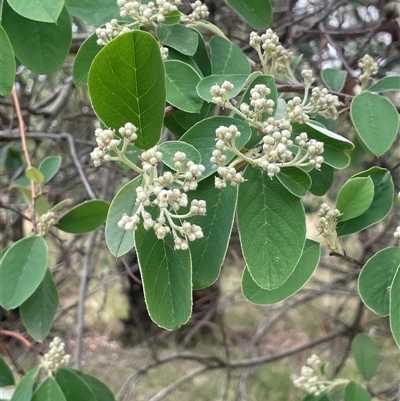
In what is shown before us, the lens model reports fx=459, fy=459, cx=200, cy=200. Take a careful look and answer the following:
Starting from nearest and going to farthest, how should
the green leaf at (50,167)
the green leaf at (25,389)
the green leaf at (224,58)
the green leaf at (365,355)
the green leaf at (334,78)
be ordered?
the green leaf at (224,58) < the green leaf at (25,389) < the green leaf at (334,78) < the green leaf at (50,167) < the green leaf at (365,355)

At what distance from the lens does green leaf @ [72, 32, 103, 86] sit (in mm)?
845

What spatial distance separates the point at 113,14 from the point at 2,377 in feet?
3.12

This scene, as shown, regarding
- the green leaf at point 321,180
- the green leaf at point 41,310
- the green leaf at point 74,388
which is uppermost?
the green leaf at point 321,180

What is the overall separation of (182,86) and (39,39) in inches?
13.7

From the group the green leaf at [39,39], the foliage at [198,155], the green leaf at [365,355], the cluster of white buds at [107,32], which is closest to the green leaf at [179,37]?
the foliage at [198,155]

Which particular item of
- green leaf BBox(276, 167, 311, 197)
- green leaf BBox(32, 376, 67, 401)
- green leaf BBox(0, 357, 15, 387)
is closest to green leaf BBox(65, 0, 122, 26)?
green leaf BBox(276, 167, 311, 197)

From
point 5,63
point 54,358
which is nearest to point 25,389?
point 54,358

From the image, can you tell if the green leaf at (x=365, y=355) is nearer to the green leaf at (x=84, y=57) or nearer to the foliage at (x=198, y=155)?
the foliage at (x=198, y=155)

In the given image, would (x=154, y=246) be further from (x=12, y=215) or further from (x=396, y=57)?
(x=12, y=215)

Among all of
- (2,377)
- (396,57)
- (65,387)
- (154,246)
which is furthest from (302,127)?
(396,57)

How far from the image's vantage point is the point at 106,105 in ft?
2.10

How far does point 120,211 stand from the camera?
68 cm

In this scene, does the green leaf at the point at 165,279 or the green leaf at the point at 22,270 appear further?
the green leaf at the point at 22,270

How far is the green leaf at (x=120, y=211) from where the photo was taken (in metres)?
0.67
